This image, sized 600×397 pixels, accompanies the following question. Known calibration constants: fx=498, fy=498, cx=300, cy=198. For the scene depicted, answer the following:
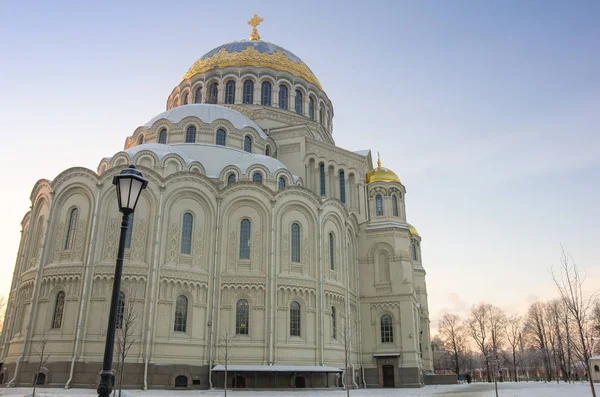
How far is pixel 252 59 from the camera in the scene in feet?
167

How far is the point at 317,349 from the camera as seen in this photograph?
1231 inches

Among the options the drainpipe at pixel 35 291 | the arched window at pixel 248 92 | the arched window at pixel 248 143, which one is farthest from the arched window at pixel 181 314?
the arched window at pixel 248 92

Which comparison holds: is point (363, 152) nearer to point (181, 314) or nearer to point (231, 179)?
point (231, 179)

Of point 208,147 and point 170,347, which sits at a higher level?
point 208,147

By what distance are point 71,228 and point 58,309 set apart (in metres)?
4.89

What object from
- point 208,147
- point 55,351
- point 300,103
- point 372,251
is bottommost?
point 55,351

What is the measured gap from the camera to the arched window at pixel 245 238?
3197cm

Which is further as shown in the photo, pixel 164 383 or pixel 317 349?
pixel 317 349

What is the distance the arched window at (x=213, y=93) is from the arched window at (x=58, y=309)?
1058 inches

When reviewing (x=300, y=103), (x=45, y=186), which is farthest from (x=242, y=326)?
(x=300, y=103)

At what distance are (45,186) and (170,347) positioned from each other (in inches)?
537

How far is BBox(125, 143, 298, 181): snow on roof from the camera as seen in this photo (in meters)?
35.0

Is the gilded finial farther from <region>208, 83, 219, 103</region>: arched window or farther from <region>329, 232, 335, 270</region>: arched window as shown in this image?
<region>329, 232, 335, 270</region>: arched window

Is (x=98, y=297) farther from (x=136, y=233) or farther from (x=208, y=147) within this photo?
(x=208, y=147)
